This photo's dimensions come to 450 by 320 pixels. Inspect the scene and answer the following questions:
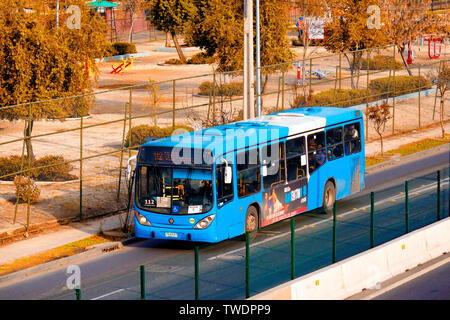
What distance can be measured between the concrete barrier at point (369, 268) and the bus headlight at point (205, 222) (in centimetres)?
419

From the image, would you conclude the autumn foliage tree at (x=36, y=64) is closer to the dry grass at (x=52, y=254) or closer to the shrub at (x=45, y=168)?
the shrub at (x=45, y=168)

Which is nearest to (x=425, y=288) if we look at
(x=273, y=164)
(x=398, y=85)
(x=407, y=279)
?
(x=407, y=279)

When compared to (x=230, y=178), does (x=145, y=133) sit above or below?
below

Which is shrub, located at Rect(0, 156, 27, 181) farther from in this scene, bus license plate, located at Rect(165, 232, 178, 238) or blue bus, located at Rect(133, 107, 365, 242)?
bus license plate, located at Rect(165, 232, 178, 238)

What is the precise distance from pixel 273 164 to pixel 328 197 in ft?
11.5

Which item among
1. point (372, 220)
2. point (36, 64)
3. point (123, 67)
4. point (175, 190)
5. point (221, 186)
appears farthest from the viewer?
point (123, 67)

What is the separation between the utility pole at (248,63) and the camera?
86.5 feet

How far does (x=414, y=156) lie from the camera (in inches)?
1389

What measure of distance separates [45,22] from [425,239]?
18362 mm

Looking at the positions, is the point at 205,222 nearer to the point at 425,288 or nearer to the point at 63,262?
the point at 63,262

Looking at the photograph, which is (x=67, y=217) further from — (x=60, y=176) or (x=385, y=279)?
(x=385, y=279)

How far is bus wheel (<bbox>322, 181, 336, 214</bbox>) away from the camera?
80.1 feet

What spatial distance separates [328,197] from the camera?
2466cm

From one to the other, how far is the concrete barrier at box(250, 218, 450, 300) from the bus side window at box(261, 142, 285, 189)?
432 cm
